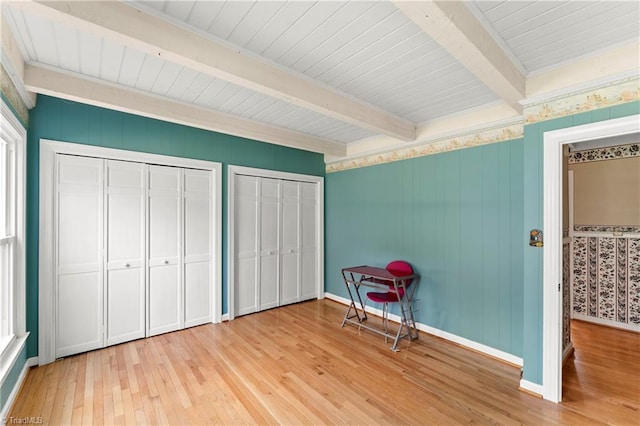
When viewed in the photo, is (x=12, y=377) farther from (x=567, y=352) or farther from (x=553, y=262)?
(x=567, y=352)

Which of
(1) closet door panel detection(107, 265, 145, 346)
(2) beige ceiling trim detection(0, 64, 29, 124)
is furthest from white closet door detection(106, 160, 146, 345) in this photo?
(2) beige ceiling trim detection(0, 64, 29, 124)

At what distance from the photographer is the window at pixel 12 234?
229cm

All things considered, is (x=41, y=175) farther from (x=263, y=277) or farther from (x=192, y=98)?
(x=263, y=277)

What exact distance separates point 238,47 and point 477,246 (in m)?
2.94

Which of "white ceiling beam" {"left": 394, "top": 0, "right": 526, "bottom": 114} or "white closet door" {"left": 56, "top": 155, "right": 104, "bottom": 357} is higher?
"white ceiling beam" {"left": 394, "top": 0, "right": 526, "bottom": 114}

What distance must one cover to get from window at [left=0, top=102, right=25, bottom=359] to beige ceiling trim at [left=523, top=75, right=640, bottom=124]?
4.10 metres

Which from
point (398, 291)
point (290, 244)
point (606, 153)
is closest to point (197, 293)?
point (290, 244)

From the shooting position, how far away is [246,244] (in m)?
4.11

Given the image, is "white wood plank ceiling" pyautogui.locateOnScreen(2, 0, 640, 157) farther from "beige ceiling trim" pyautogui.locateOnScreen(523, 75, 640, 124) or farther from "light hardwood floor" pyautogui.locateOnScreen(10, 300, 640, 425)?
"light hardwood floor" pyautogui.locateOnScreen(10, 300, 640, 425)

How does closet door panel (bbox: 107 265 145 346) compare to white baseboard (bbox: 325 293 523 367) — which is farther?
closet door panel (bbox: 107 265 145 346)

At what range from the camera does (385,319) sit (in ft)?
11.8

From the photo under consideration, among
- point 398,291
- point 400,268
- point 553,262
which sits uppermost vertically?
point 553,262

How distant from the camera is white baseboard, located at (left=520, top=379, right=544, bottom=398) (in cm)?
225

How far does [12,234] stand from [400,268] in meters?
3.92
